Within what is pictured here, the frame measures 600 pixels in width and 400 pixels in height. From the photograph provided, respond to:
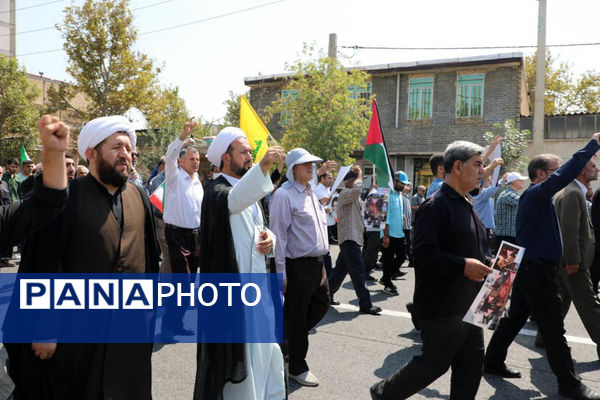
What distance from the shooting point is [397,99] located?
2358cm

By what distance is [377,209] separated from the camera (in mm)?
9180

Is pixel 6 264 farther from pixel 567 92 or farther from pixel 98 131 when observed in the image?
pixel 567 92

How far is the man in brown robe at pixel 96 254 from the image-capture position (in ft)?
8.41

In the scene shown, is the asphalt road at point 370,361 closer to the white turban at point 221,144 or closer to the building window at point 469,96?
the white turban at point 221,144

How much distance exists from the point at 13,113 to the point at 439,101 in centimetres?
2113

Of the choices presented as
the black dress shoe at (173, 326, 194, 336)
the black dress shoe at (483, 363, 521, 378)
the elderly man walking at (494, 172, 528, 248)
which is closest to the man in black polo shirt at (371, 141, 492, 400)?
the black dress shoe at (483, 363, 521, 378)

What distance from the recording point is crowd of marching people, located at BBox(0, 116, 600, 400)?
2.60 metres

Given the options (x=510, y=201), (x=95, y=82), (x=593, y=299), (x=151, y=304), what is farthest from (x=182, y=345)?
(x=95, y=82)

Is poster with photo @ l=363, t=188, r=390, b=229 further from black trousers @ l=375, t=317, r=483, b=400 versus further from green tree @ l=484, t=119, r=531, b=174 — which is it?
green tree @ l=484, t=119, r=531, b=174

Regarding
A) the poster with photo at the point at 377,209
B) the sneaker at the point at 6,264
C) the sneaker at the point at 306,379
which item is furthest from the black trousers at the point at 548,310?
the sneaker at the point at 6,264

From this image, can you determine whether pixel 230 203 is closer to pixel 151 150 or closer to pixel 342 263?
pixel 342 263

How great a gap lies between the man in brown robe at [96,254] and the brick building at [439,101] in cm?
2091

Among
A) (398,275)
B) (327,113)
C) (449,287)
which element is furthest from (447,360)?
(327,113)

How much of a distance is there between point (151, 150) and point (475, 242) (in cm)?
2819
